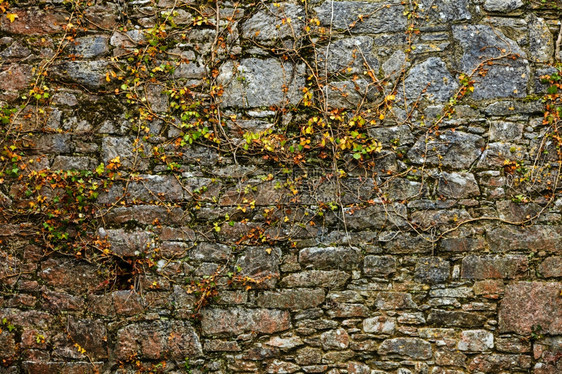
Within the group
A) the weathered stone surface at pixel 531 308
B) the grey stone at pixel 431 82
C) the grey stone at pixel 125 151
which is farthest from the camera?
the grey stone at pixel 125 151

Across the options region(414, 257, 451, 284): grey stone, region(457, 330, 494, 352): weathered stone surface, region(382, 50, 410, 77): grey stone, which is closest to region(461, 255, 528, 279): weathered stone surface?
region(414, 257, 451, 284): grey stone

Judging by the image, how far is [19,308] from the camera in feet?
10.9

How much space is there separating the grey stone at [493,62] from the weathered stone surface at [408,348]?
1.81 metres

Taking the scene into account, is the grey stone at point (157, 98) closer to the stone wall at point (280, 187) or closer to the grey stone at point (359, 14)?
the stone wall at point (280, 187)

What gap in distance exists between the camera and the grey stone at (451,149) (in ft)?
10.4

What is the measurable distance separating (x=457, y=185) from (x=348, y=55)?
48.7 inches

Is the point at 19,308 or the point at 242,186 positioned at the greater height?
the point at 242,186

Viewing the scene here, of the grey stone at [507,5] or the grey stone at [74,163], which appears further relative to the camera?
the grey stone at [74,163]

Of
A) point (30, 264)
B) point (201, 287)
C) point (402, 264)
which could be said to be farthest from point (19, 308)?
point (402, 264)

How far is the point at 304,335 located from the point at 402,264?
34.5 inches

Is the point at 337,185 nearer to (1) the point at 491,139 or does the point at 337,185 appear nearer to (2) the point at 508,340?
(1) the point at 491,139

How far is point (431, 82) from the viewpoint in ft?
10.5

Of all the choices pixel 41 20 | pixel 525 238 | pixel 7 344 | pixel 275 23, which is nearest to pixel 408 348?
pixel 525 238

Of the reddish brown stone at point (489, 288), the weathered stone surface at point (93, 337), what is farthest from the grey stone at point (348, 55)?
the weathered stone surface at point (93, 337)
